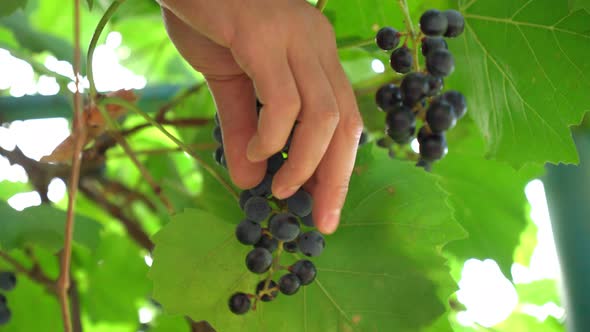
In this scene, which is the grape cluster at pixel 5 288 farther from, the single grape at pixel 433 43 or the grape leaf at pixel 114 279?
the single grape at pixel 433 43

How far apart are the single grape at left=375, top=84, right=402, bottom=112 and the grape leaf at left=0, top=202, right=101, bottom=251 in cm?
56

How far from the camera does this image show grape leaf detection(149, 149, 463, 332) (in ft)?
2.59

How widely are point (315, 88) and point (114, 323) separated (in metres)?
1.17

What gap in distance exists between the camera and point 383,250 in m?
0.81

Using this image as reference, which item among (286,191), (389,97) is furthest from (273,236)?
(389,97)

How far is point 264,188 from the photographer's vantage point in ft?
2.28

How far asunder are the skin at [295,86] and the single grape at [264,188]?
61 mm

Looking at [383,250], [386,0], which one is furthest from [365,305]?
[386,0]

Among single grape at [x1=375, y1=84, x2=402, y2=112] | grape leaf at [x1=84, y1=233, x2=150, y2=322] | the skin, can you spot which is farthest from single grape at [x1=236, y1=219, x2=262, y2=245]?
grape leaf at [x1=84, y1=233, x2=150, y2=322]

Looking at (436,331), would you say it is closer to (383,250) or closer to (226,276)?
(383,250)

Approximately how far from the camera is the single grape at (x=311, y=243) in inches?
28.4

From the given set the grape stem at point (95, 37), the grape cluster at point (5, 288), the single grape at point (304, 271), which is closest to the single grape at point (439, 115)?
the single grape at point (304, 271)

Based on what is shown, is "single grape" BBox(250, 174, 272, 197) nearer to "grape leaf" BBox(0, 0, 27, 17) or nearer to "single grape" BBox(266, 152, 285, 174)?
"single grape" BBox(266, 152, 285, 174)

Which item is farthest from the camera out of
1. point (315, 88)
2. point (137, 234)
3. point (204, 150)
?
point (137, 234)
